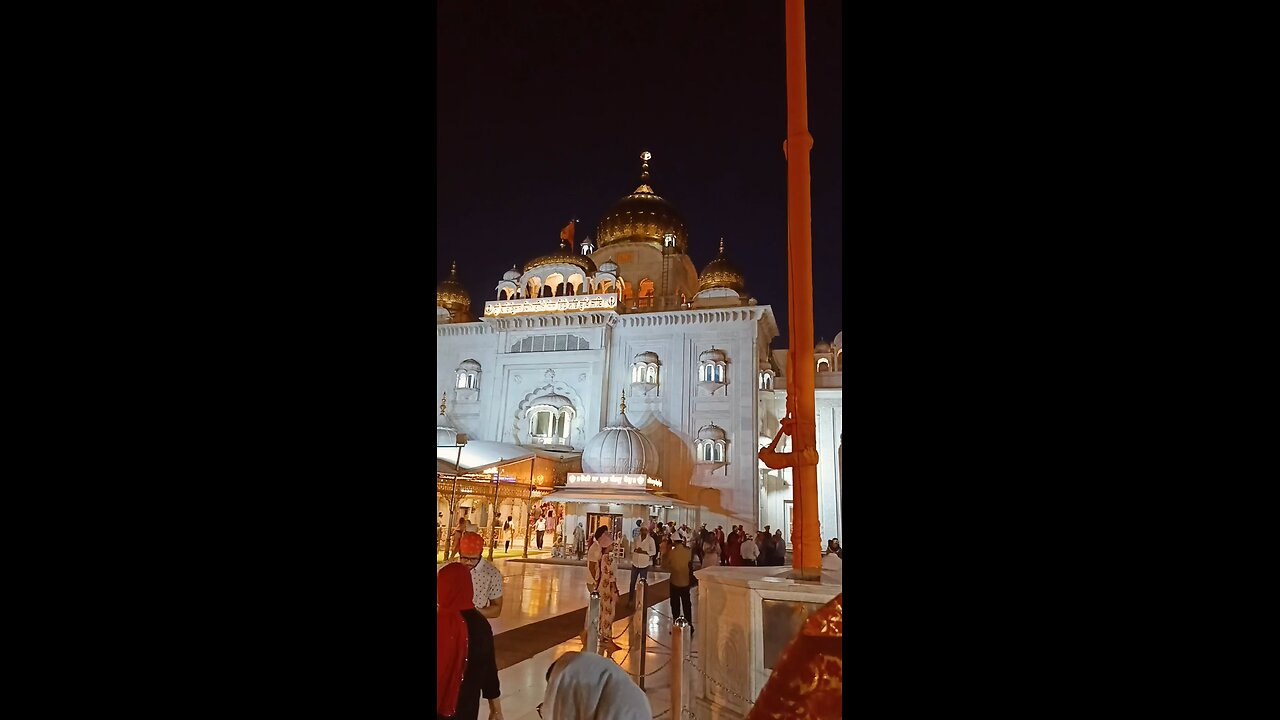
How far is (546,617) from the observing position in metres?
7.50

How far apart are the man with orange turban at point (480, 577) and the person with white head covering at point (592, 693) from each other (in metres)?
1.11

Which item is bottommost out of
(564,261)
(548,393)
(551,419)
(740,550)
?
(740,550)

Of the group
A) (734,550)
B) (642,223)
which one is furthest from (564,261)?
(734,550)

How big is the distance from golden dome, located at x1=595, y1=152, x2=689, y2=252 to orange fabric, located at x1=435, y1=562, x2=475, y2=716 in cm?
2286

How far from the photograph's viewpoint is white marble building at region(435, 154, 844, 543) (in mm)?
18266

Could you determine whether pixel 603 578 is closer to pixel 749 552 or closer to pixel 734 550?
pixel 749 552

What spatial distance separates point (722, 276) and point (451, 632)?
68.3 ft

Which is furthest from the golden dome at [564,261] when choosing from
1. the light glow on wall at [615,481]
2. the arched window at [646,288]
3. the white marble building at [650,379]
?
the light glow on wall at [615,481]

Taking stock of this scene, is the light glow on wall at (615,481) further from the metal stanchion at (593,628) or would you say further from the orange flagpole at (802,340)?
the orange flagpole at (802,340)

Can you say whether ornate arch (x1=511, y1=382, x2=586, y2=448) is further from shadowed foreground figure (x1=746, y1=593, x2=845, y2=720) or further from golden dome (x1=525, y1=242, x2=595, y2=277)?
shadowed foreground figure (x1=746, y1=593, x2=845, y2=720)

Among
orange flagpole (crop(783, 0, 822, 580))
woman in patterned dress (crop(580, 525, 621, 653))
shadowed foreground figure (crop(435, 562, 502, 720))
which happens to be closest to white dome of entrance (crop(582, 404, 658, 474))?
woman in patterned dress (crop(580, 525, 621, 653))

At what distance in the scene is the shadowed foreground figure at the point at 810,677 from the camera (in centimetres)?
135
